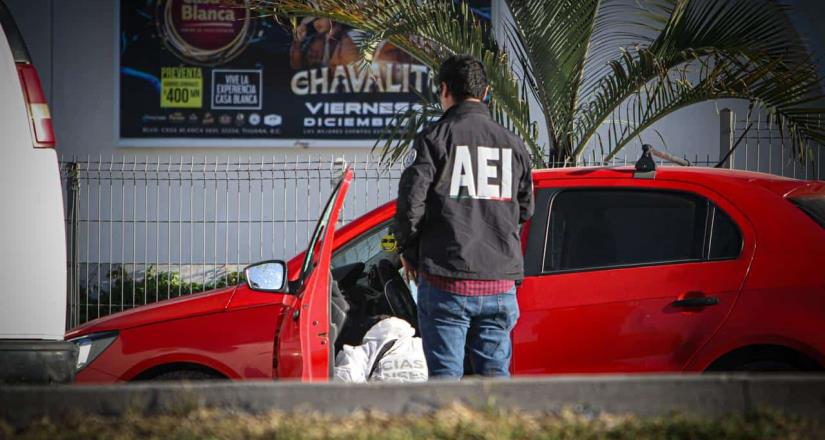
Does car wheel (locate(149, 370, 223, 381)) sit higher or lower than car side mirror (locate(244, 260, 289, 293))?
lower

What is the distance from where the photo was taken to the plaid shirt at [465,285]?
4016 mm

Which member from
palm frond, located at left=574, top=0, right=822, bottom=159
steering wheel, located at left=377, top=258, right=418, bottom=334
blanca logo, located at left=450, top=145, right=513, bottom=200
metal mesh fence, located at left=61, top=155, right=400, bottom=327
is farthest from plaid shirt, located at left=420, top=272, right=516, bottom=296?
metal mesh fence, located at left=61, top=155, right=400, bottom=327

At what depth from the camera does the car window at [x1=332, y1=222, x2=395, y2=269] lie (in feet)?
16.0

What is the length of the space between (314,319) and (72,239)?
5.60m

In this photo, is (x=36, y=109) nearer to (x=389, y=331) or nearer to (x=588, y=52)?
(x=389, y=331)

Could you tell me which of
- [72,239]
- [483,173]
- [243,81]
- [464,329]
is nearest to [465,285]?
[464,329]

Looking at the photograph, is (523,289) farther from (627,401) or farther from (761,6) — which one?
(761,6)

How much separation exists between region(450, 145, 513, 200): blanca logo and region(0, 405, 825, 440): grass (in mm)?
1432

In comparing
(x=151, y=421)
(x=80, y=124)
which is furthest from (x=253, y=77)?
(x=151, y=421)

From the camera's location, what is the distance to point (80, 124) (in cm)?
1265

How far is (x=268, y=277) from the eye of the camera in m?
4.49

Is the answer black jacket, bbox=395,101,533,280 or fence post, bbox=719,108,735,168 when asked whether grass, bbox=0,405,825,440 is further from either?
fence post, bbox=719,108,735,168

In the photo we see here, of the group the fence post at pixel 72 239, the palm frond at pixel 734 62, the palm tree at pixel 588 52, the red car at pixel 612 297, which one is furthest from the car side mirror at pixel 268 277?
the fence post at pixel 72 239

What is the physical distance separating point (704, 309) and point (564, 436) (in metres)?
1.89
